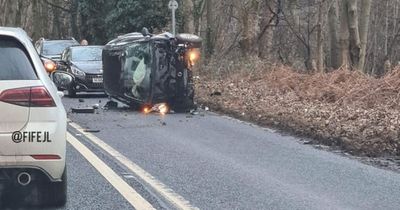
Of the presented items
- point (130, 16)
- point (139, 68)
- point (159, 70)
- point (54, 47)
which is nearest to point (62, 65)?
point (54, 47)

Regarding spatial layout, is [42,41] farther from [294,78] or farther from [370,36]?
[370,36]

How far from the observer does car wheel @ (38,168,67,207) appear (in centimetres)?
647

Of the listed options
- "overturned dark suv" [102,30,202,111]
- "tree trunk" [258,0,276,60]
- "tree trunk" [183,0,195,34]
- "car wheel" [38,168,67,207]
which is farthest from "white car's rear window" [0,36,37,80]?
"tree trunk" [258,0,276,60]

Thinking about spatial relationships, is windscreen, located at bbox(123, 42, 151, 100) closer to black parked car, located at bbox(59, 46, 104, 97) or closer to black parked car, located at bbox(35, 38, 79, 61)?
black parked car, located at bbox(59, 46, 104, 97)

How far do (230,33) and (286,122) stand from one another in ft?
Answer: 83.9

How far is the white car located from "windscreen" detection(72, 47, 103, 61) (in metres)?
15.7

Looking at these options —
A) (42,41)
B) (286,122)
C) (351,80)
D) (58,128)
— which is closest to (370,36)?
(42,41)

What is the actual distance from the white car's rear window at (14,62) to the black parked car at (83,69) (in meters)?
14.1

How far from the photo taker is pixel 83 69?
2056 cm

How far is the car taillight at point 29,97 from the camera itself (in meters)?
5.68

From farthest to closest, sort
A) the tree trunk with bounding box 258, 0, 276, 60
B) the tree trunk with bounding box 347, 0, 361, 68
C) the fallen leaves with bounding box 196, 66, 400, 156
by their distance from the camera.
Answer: the tree trunk with bounding box 258, 0, 276, 60 → the tree trunk with bounding box 347, 0, 361, 68 → the fallen leaves with bounding box 196, 66, 400, 156

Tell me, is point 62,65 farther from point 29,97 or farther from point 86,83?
point 29,97

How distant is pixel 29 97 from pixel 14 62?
0.37m

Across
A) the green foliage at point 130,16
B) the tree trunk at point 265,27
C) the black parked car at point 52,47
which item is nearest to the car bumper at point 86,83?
the black parked car at point 52,47
